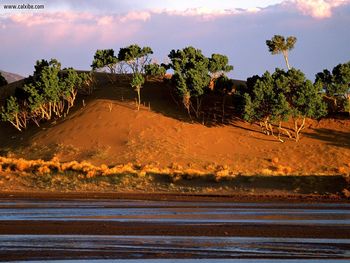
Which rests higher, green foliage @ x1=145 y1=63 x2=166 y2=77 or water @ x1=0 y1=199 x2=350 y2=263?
green foliage @ x1=145 y1=63 x2=166 y2=77

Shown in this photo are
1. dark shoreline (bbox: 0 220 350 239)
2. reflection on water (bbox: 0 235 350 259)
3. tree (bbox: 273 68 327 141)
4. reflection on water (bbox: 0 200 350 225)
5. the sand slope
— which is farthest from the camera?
tree (bbox: 273 68 327 141)

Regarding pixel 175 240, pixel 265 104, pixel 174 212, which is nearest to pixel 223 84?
pixel 265 104

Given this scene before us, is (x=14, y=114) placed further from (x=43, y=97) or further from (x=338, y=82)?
(x=338, y=82)

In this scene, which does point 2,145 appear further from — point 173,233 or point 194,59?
point 173,233

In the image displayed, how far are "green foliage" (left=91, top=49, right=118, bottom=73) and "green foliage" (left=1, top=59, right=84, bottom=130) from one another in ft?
9.97

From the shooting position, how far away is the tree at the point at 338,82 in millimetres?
79062

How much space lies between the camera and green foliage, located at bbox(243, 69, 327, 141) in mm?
72188

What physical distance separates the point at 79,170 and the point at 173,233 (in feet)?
111

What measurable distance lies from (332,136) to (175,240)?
6045 centimetres

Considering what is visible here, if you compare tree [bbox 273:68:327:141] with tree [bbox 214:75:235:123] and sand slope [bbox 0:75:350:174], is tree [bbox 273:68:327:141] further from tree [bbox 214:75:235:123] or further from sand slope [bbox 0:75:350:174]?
tree [bbox 214:75:235:123]

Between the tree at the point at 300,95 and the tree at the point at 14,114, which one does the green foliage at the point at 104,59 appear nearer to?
the tree at the point at 14,114

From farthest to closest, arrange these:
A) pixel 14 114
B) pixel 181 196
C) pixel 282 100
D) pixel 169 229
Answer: pixel 14 114
pixel 282 100
pixel 181 196
pixel 169 229

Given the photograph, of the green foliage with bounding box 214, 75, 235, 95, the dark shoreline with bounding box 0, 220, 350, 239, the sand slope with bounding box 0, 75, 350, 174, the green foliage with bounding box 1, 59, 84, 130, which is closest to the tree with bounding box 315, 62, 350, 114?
the sand slope with bounding box 0, 75, 350, 174

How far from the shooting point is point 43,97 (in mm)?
79500
